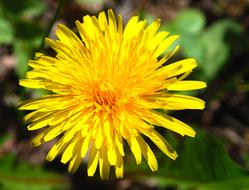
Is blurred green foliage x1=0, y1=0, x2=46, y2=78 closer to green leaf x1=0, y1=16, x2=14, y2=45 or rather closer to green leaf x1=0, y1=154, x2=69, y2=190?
green leaf x1=0, y1=16, x2=14, y2=45

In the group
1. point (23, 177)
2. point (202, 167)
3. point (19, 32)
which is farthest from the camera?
point (19, 32)

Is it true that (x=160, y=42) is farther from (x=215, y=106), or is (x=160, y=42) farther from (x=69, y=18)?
(x=69, y=18)

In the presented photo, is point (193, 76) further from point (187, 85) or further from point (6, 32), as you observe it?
point (6, 32)

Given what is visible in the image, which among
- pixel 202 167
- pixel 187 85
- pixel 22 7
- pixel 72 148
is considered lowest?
pixel 202 167

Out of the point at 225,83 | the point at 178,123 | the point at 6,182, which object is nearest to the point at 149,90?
the point at 178,123

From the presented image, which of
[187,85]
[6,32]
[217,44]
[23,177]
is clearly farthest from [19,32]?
[187,85]

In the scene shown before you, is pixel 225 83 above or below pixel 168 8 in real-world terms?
below
